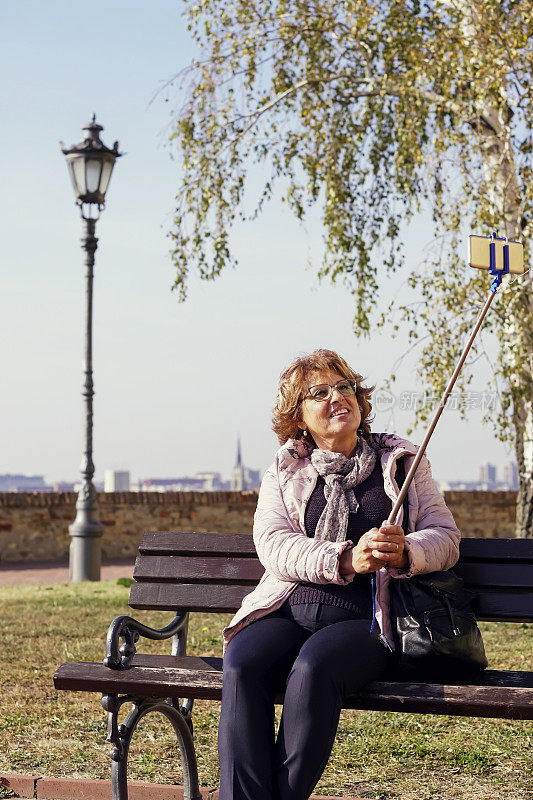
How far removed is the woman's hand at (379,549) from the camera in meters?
3.36

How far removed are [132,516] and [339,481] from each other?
1315 cm

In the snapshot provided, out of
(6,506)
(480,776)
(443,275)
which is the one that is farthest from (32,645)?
(6,506)

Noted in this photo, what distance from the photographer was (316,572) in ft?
11.4

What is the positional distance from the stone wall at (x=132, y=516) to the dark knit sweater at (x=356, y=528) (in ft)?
40.6

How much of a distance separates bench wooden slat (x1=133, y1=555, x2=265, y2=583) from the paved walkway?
8.74 meters

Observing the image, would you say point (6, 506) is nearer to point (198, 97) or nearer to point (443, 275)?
point (198, 97)

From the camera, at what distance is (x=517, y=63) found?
9375mm

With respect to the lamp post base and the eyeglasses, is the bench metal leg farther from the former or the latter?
the lamp post base

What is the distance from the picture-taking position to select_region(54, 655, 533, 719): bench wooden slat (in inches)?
123

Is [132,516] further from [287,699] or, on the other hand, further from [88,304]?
[287,699]

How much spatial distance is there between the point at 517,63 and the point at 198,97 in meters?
3.63

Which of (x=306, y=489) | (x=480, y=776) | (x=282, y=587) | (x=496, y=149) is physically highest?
(x=496, y=149)

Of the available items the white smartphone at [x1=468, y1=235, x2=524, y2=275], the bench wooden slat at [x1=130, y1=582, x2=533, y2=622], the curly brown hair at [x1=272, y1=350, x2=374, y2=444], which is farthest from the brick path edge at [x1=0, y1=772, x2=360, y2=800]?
the white smartphone at [x1=468, y1=235, x2=524, y2=275]

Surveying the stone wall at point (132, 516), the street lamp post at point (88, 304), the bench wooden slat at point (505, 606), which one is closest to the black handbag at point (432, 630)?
the bench wooden slat at point (505, 606)
